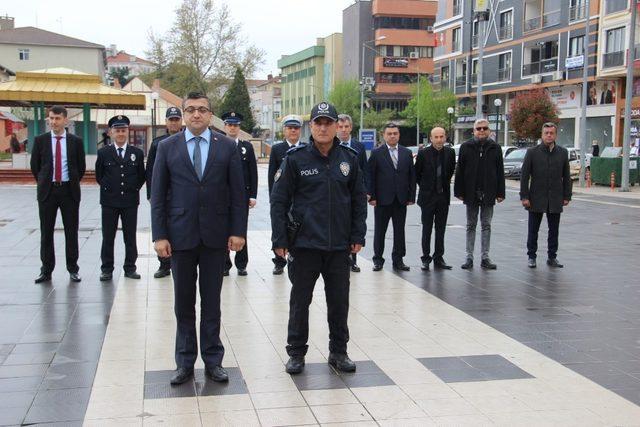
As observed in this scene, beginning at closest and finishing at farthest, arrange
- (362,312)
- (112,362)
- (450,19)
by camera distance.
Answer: (112,362), (362,312), (450,19)

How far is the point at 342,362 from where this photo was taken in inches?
216

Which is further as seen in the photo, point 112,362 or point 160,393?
point 112,362

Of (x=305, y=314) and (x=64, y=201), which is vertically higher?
(x=64, y=201)

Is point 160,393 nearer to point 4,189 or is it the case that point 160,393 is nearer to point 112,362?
point 112,362

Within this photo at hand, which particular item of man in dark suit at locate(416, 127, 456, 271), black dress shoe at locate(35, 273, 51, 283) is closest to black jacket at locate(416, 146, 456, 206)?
man in dark suit at locate(416, 127, 456, 271)

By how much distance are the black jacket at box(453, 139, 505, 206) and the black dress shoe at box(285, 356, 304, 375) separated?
5.19 m

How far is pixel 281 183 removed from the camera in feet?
17.7

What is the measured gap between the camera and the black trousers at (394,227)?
991 cm

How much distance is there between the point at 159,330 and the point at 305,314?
5.86 ft

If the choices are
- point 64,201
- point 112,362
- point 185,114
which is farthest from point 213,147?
point 64,201

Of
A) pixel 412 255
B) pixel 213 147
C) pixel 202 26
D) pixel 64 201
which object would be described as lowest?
pixel 412 255

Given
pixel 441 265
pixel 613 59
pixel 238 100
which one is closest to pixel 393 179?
pixel 441 265

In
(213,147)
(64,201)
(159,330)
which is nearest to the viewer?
(213,147)

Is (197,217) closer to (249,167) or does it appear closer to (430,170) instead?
(249,167)
